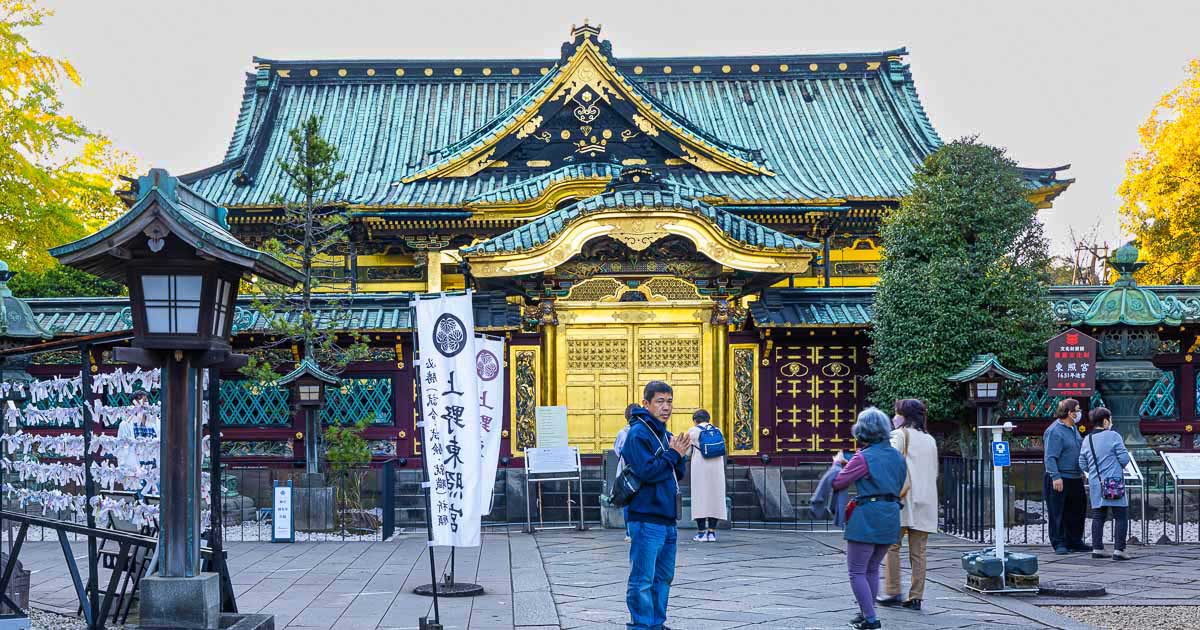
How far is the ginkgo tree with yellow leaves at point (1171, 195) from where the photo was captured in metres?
34.1

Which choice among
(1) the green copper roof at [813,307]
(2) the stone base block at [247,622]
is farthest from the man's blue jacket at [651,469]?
(1) the green copper roof at [813,307]

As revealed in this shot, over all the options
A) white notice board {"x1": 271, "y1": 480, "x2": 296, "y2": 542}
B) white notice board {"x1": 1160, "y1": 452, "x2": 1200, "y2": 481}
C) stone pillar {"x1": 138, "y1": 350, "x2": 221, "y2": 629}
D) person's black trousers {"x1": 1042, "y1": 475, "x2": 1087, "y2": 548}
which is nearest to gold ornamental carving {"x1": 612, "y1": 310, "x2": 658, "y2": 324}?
white notice board {"x1": 271, "y1": 480, "x2": 296, "y2": 542}

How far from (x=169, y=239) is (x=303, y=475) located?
931 centimetres

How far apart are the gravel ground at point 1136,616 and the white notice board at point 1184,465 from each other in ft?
19.6

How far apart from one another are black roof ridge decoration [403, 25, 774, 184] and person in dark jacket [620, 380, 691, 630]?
18398mm

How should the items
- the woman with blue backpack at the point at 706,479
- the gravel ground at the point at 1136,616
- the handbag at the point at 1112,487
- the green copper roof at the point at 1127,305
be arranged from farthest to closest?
the green copper roof at the point at 1127,305 → the woman with blue backpack at the point at 706,479 → the handbag at the point at 1112,487 → the gravel ground at the point at 1136,616

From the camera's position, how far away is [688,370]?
20.0m

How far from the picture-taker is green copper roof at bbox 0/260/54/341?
17453 millimetres

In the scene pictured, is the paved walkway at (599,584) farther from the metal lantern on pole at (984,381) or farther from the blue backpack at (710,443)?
the metal lantern on pole at (984,381)

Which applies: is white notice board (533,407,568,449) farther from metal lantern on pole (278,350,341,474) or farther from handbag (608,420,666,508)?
handbag (608,420,666,508)

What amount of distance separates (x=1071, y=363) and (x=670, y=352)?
612 centimetres

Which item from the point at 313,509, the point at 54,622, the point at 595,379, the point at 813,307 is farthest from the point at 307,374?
the point at 813,307

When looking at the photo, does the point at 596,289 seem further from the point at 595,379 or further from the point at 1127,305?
the point at 1127,305

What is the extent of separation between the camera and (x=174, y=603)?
8.66 m
